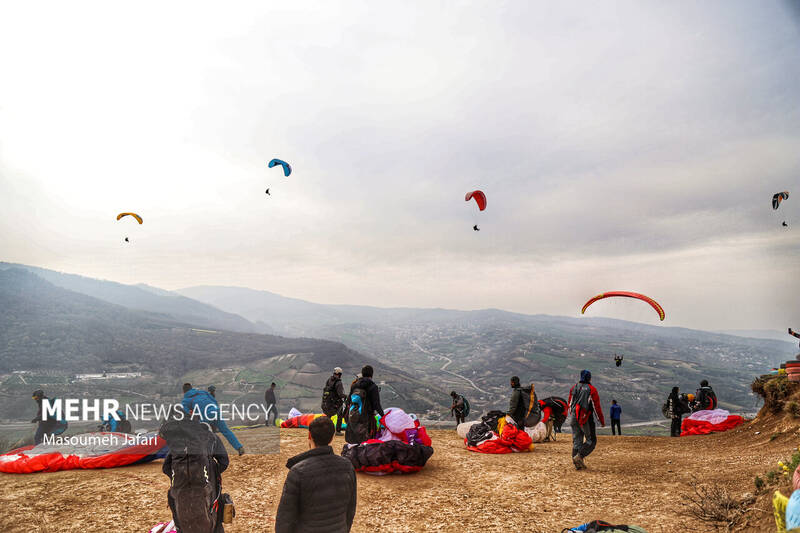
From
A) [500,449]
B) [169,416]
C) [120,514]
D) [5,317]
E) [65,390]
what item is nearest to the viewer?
[169,416]

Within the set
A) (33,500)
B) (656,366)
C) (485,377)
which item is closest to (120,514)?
(33,500)

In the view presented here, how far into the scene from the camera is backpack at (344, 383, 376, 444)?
32.7ft

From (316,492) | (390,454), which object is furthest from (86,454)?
(316,492)

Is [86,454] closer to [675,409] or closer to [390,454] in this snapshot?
[390,454]

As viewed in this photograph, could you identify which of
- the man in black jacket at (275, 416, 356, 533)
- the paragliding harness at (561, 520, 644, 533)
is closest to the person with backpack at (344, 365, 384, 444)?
the paragliding harness at (561, 520, 644, 533)

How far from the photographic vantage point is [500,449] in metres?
11.6

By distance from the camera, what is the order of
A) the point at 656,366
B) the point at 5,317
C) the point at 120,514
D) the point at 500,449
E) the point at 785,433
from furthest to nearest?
the point at 656,366
the point at 5,317
the point at 500,449
the point at 785,433
the point at 120,514

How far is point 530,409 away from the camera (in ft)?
39.2

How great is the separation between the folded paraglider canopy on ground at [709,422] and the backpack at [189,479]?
54.7ft

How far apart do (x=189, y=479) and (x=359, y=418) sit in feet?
18.7

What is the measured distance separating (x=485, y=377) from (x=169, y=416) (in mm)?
200875

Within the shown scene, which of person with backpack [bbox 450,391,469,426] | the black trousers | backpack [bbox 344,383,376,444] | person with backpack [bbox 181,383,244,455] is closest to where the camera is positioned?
person with backpack [bbox 181,383,244,455]

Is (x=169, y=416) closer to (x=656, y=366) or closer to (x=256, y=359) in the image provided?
(x=256, y=359)

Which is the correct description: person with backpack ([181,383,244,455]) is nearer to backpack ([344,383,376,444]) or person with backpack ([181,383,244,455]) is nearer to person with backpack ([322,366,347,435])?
backpack ([344,383,376,444])
